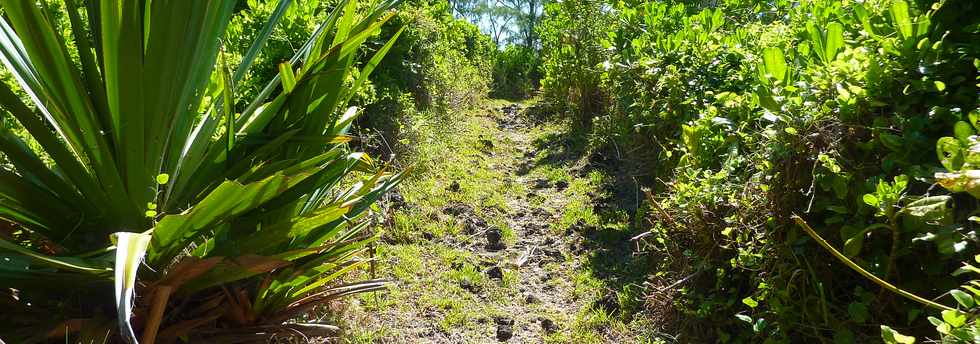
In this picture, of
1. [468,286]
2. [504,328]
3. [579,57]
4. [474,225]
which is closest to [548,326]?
[504,328]

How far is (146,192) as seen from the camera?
74.1 inches

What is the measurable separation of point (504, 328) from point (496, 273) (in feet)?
2.32

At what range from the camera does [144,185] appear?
6.12ft

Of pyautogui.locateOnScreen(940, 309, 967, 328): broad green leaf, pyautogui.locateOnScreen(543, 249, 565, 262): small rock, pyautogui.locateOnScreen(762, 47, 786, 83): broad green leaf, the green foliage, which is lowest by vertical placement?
pyautogui.locateOnScreen(543, 249, 565, 262): small rock

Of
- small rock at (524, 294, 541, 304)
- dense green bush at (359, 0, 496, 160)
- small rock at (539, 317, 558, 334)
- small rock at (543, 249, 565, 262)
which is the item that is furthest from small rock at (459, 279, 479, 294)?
dense green bush at (359, 0, 496, 160)

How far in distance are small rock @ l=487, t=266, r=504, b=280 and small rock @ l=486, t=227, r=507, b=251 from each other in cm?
38

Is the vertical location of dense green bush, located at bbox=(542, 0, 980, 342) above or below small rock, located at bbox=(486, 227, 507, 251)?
above

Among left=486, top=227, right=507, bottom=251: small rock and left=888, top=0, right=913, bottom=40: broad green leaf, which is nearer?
left=888, top=0, right=913, bottom=40: broad green leaf

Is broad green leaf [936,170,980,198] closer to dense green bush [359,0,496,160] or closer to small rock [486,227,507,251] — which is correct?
small rock [486,227,507,251]

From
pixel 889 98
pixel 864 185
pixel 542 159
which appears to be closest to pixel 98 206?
pixel 864 185

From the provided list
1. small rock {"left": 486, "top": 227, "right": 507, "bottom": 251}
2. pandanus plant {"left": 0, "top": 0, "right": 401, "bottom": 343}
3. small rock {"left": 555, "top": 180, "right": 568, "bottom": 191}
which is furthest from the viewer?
small rock {"left": 555, "top": 180, "right": 568, "bottom": 191}

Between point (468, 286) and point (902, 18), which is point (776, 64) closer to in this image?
point (902, 18)

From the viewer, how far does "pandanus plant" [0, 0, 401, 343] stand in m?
→ 1.70

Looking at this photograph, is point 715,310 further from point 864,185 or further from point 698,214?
point 864,185
